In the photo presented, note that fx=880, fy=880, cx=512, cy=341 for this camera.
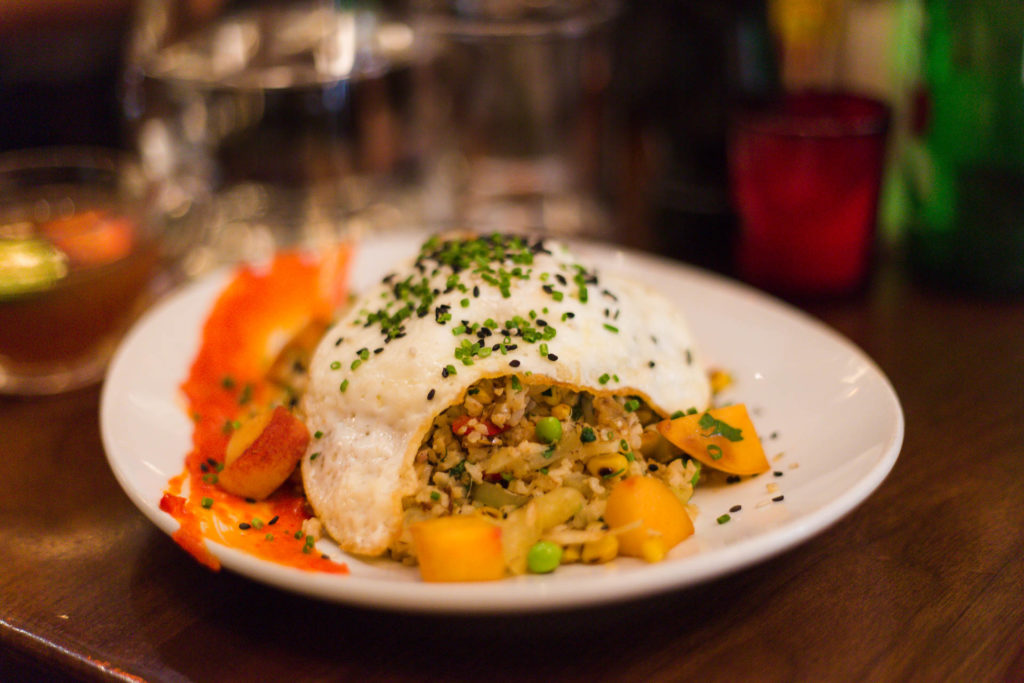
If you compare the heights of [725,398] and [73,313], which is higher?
[73,313]

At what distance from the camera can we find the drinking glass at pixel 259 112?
337 centimetres

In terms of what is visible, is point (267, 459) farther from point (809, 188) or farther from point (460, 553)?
point (809, 188)

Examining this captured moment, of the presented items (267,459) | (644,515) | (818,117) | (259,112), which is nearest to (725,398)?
(644,515)

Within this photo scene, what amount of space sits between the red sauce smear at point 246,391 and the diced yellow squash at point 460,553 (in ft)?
0.58

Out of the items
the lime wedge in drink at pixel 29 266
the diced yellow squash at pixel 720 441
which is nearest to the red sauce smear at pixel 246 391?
the lime wedge in drink at pixel 29 266

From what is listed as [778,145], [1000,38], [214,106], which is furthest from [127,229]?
[1000,38]

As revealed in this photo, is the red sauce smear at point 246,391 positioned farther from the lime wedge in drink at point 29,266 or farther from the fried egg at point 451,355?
the lime wedge in drink at point 29,266

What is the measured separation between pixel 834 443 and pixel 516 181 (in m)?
2.14

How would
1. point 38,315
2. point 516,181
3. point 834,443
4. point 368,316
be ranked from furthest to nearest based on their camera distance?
point 516,181, point 38,315, point 368,316, point 834,443

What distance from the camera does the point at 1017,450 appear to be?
208cm

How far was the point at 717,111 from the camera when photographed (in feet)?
10.4

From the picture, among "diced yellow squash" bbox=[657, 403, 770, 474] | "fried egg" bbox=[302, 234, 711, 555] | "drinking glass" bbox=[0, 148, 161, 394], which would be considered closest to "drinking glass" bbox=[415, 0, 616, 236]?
"drinking glass" bbox=[0, 148, 161, 394]

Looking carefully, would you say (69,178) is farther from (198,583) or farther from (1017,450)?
(1017,450)

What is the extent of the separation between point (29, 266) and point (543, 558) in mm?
1720
